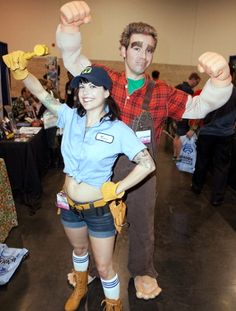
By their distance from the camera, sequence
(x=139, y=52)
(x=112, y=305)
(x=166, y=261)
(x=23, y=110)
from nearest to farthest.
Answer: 1. (x=139, y=52)
2. (x=112, y=305)
3. (x=166, y=261)
4. (x=23, y=110)

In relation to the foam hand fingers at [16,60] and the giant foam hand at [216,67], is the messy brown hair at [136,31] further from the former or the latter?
the foam hand fingers at [16,60]

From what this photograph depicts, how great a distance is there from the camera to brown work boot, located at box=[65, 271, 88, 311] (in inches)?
77.9

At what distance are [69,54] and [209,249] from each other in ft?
6.89

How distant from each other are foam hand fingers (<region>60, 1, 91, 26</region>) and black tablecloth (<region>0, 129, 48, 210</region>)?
1907mm

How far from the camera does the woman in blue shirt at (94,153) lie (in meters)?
1.45

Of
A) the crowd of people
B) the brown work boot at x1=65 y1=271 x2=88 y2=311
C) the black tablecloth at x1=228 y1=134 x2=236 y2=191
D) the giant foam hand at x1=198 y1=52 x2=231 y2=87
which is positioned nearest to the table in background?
the brown work boot at x1=65 y1=271 x2=88 y2=311

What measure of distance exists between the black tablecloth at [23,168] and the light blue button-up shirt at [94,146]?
179cm

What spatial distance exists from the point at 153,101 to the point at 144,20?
22.1 ft

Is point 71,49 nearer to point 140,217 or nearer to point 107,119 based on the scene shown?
point 107,119

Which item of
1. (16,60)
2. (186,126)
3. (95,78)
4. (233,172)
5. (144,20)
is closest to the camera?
(95,78)

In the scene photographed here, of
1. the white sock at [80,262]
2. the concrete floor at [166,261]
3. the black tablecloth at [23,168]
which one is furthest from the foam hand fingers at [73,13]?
the black tablecloth at [23,168]

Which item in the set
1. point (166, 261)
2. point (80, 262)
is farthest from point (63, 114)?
point (166, 261)

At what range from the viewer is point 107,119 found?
4.95ft

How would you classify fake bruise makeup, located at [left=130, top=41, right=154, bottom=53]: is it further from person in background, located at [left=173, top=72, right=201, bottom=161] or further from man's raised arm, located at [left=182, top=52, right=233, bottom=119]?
person in background, located at [left=173, top=72, right=201, bottom=161]
